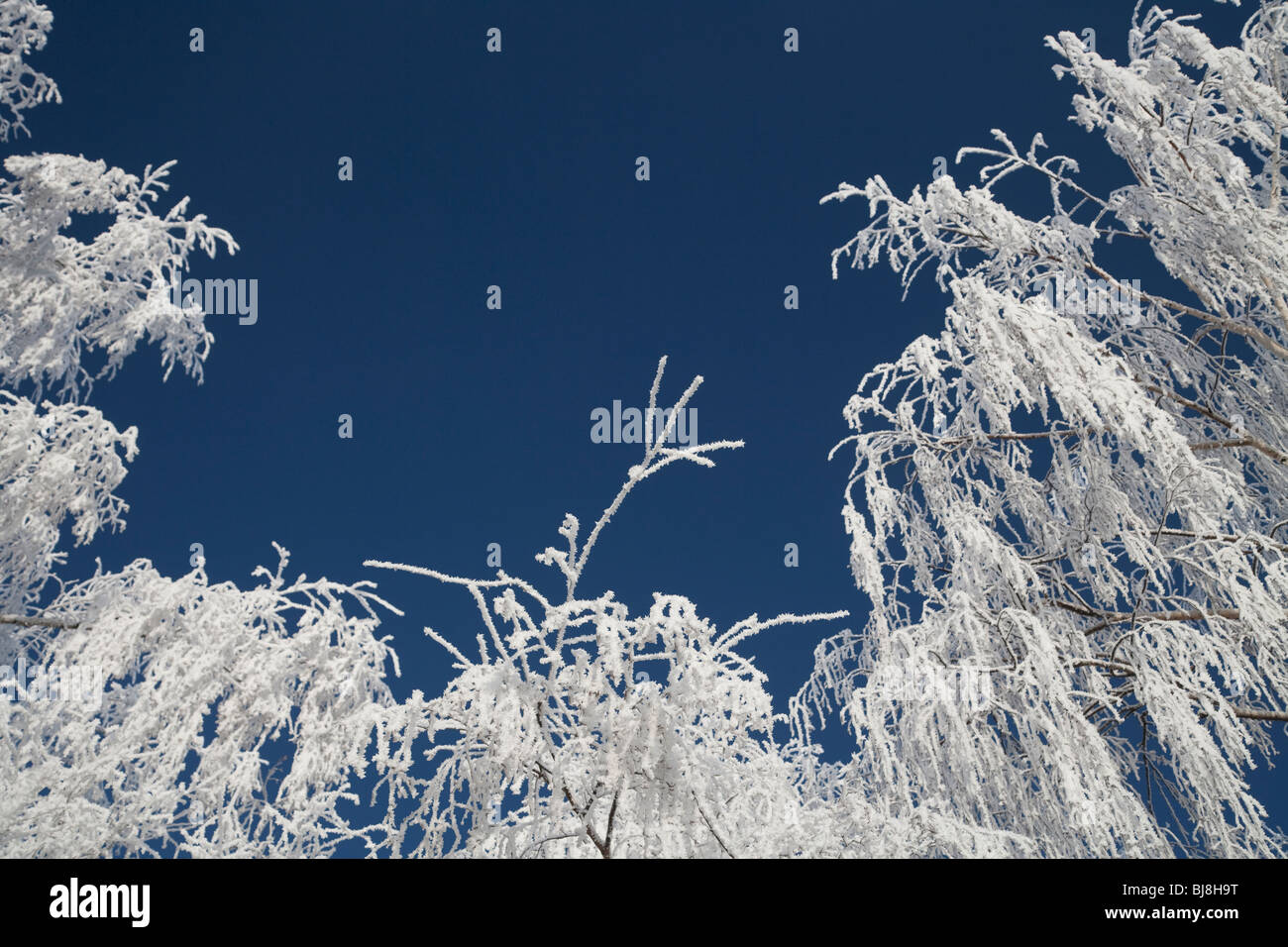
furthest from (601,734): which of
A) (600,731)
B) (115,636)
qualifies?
(115,636)

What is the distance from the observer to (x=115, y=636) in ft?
14.4

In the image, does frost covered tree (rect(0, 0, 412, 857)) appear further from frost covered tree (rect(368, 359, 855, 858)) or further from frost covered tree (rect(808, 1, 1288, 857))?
frost covered tree (rect(808, 1, 1288, 857))

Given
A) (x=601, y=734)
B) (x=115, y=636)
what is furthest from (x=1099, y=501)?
(x=115, y=636)

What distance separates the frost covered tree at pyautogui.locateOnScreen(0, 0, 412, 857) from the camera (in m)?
4.11

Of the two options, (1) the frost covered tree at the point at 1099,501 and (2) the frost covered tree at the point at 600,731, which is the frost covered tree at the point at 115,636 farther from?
(1) the frost covered tree at the point at 1099,501

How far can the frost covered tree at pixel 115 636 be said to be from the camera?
13.5 feet

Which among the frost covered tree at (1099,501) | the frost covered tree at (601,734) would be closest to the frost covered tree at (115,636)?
the frost covered tree at (601,734)

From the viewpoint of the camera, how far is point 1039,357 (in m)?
4.82

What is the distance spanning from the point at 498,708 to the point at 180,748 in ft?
7.15

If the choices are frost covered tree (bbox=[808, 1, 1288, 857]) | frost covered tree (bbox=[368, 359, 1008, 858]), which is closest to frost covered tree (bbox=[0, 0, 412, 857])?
frost covered tree (bbox=[368, 359, 1008, 858])

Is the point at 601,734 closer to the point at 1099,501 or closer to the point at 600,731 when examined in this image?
the point at 600,731

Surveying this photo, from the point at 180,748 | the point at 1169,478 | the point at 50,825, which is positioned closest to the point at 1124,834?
the point at 1169,478
